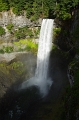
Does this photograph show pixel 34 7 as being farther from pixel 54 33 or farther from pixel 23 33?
pixel 54 33

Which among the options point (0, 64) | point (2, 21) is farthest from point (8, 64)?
point (2, 21)

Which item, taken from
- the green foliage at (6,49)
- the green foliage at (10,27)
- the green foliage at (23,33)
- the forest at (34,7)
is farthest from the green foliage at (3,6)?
the green foliage at (6,49)

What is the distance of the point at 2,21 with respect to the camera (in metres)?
48.3

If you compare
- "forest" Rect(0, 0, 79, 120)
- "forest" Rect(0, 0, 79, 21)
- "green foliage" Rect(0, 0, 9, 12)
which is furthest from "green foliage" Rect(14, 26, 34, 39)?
"green foliage" Rect(0, 0, 9, 12)

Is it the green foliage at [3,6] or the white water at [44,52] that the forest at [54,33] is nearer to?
the green foliage at [3,6]

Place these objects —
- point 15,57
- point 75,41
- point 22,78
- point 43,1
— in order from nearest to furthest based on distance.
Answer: point 75,41
point 22,78
point 15,57
point 43,1

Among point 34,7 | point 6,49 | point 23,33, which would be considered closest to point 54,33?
point 23,33

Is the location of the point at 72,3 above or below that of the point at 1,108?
above

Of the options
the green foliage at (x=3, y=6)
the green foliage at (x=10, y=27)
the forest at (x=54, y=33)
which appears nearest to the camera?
the forest at (x=54, y=33)

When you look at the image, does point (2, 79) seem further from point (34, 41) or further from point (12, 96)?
point (34, 41)

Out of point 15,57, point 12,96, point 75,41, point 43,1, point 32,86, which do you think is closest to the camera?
point 75,41

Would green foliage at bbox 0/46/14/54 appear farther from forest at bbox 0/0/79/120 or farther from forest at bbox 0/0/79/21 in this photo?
forest at bbox 0/0/79/21

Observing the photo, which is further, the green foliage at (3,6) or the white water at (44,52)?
the green foliage at (3,6)

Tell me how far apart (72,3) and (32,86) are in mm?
19524
